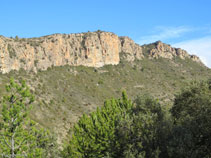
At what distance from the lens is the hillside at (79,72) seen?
62.5m

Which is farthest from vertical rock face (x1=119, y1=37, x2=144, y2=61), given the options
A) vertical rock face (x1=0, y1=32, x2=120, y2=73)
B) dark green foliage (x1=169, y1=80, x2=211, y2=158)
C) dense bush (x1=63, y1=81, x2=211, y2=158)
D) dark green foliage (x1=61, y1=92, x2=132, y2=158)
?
dark green foliage (x1=169, y1=80, x2=211, y2=158)

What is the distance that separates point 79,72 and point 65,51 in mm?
11448

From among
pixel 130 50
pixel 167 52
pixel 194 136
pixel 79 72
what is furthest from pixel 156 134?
pixel 167 52

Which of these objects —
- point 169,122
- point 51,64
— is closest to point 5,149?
point 169,122

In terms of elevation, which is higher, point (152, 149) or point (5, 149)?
point (5, 149)

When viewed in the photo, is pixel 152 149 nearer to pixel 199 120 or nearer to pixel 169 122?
pixel 169 122

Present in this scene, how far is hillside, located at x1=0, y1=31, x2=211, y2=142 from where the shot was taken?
62500 millimetres

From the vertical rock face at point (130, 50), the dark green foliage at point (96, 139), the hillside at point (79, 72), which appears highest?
the vertical rock face at point (130, 50)

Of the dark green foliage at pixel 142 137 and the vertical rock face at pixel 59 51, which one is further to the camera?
the vertical rock face at pixel 59 51

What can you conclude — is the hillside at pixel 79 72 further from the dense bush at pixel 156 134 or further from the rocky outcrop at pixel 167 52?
the dense bush at pixel 156 134

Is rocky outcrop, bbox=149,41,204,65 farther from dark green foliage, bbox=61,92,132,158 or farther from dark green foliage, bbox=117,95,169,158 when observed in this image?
dark green foliage, bbox=117,95,169,158

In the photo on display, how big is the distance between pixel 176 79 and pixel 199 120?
10513 cm

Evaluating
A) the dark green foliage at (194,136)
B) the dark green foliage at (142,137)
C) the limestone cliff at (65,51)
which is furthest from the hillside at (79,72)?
the dark green foliage at (142,137)

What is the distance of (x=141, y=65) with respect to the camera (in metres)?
134
